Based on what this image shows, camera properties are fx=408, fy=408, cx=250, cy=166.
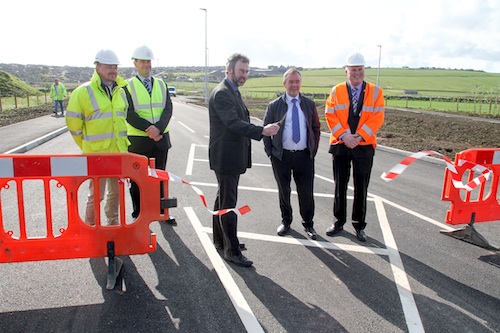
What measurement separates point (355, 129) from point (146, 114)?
9.09 ft

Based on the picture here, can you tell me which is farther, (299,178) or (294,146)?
(299,178)

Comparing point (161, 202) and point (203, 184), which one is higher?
point (161, 202)

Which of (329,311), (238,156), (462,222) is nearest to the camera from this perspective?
(329,311)

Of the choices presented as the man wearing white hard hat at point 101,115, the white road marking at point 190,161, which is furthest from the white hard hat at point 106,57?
the white road marking at point 190,161

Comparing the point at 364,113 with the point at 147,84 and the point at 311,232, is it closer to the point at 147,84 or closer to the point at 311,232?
the point at 311,232

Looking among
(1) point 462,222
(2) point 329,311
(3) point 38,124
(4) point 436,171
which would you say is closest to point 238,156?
(2) point 329,311

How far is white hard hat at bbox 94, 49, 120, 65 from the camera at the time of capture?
15.0ft

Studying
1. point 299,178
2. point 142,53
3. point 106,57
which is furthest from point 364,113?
point 106,57

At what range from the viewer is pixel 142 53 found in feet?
17.3

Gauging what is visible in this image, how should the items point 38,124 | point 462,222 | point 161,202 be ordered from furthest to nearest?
point 38,124 → point 462,222 → point 161,202

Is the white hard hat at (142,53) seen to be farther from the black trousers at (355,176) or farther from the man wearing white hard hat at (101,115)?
the black trousers at (355,176)

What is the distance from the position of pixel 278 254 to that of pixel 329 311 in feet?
4.17

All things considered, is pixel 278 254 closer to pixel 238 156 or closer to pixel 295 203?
pixel 238 156

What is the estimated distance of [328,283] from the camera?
4.12 metres
